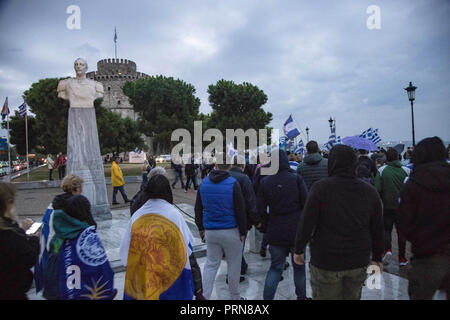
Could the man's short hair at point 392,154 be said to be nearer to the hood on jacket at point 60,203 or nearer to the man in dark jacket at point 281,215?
the man in dark jacket at point 281,215

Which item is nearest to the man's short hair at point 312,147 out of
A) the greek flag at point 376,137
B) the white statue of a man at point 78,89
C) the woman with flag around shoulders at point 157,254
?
the woman with flag around shoulders at point 157,254

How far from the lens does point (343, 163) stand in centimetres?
235

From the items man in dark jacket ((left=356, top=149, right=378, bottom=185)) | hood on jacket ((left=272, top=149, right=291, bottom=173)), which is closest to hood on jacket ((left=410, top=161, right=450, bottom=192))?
hood on jacket ((left=272, top=149, right=291, bottom=173))

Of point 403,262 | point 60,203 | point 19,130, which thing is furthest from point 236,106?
point 60,203

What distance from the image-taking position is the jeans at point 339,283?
2309 mm

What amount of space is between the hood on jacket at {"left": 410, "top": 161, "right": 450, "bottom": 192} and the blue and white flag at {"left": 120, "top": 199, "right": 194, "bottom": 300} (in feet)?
7.09

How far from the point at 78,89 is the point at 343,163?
286 inches

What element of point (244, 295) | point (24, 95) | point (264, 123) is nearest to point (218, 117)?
point (264, 123)

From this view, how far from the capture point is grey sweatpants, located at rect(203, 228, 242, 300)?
323 centimetres

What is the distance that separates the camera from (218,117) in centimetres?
3478

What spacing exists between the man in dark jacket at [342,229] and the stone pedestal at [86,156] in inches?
260

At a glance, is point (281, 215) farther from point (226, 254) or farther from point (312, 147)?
point (312, 147)
